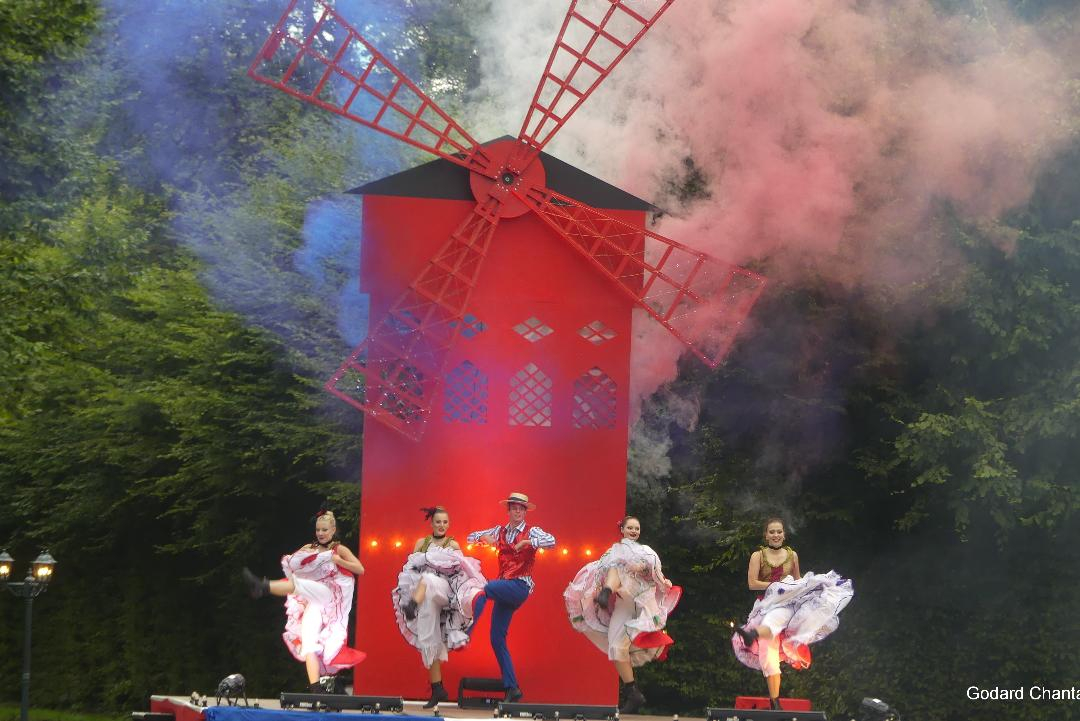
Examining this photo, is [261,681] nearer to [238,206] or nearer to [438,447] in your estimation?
[238,206]

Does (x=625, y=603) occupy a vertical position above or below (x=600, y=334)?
below

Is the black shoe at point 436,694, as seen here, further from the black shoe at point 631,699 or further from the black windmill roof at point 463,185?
the black windmill roof at point 463,185

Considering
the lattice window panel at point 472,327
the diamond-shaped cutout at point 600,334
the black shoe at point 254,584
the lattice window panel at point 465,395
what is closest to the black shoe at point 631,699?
the lattice window panel at point 465,395

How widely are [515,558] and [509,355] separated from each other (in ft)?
5.98

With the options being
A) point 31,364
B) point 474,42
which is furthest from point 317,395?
point 474,42

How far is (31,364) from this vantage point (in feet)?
61.5

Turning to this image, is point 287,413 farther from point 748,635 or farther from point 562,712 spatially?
point 748,635

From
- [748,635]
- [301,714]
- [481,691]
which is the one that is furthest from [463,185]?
[301,714]

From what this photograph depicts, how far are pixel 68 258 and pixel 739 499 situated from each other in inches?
379

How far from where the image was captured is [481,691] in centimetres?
1255

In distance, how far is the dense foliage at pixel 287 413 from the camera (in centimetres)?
1487

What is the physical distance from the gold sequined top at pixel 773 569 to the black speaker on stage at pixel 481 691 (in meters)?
2.16

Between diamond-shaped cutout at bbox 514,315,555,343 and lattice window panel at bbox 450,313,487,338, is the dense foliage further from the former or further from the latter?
lattice window panel at bbox 450,313,487,338

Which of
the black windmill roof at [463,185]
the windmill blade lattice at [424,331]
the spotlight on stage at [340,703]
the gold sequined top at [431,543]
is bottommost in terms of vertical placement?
the spotlight on stage at [340,703]
